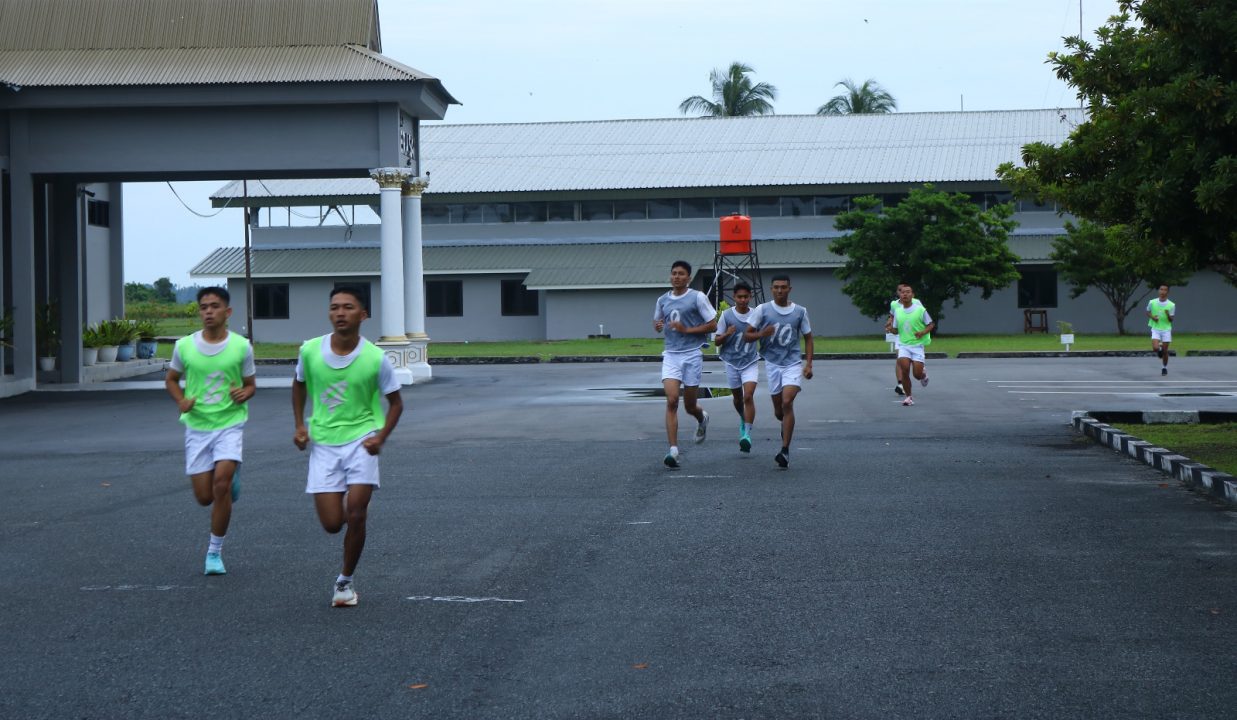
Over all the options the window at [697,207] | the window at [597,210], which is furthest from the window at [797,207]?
the window at [597,210]

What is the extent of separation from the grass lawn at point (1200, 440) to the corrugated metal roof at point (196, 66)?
1544 centimetres

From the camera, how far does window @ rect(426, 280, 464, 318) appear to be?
57406mm

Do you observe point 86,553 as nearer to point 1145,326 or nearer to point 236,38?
point 236,38

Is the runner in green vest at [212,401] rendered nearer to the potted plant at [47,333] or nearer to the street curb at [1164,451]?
the street curb at [1164,451]

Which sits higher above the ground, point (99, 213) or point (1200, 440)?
point (99, 213)

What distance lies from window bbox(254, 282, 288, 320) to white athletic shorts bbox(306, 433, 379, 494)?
51439 mm

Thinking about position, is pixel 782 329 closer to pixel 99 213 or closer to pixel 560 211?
pixel 99 213

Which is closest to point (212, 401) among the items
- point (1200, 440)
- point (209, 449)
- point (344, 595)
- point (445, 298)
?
point (209, 449)

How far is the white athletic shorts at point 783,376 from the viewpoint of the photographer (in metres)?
14.2

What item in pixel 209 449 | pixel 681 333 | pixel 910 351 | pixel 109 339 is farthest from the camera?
pixel 109 339

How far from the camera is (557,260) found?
56375 mm

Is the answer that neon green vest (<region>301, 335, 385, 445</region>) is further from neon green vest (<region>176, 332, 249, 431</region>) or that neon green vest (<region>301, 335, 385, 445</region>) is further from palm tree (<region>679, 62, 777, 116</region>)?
palm tree (<region>679, 62, 777, 116</region>)

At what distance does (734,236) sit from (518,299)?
40.4ft

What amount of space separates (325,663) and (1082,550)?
4.86 metres
